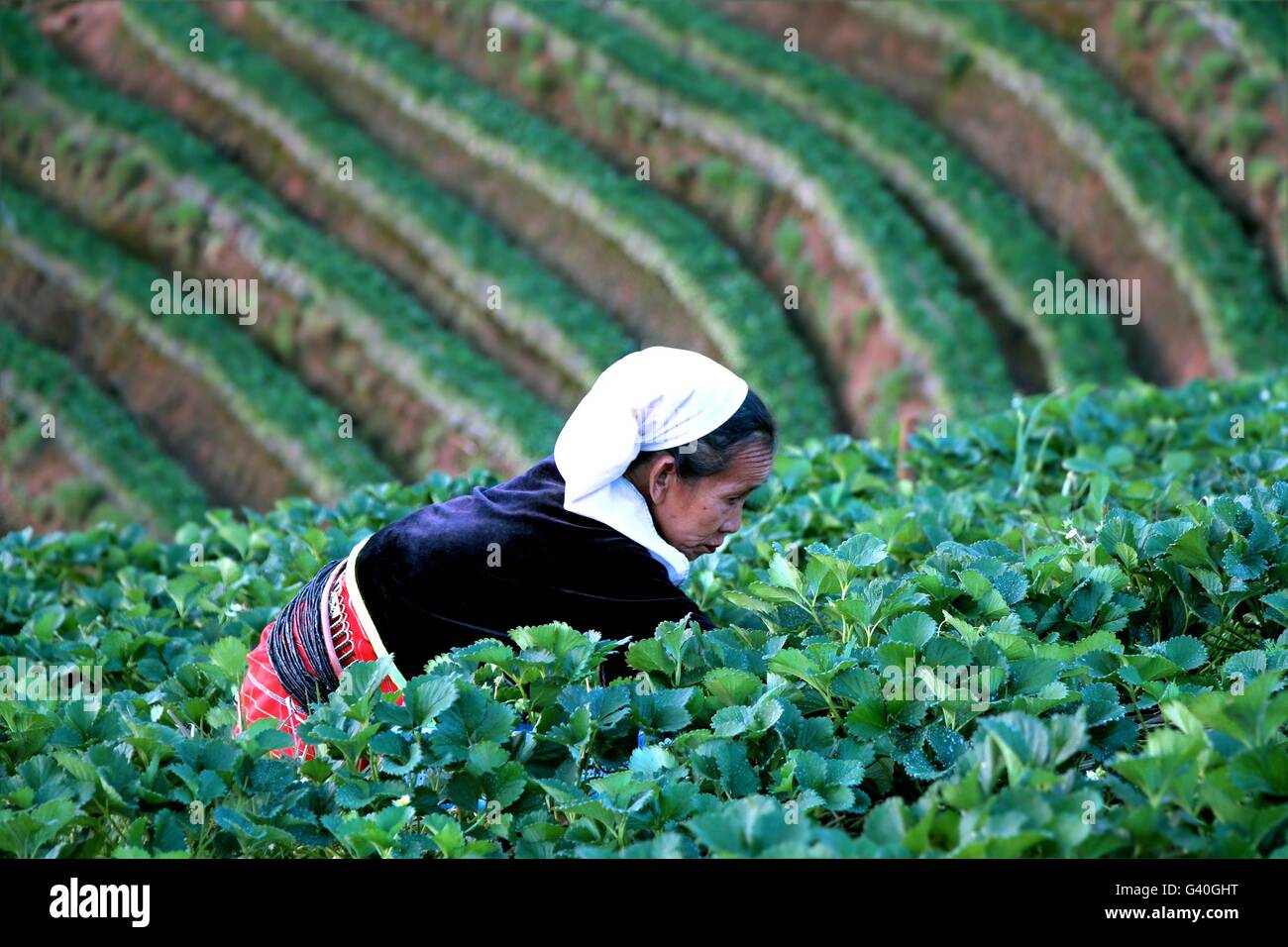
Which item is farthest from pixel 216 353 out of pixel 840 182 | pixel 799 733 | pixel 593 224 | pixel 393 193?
pixel 799 733

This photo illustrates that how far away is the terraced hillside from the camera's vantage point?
12.9 metres

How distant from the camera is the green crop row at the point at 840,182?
1241 centimetres

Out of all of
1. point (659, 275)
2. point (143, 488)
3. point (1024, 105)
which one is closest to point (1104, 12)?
point (1024, 105)

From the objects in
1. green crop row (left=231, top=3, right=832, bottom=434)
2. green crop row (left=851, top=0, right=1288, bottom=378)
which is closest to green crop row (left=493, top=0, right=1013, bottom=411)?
green crop row (left=231, top=3, right=832, bottom=434)

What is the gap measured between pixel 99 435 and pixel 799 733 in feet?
42.8

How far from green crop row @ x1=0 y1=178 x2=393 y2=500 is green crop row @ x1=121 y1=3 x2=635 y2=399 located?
69.0 inches

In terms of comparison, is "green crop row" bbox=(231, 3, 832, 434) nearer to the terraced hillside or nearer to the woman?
the terraced hillside

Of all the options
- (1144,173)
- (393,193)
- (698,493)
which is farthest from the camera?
(393,193)

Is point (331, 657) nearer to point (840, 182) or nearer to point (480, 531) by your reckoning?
point (480, 531)

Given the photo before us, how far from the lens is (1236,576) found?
270cm

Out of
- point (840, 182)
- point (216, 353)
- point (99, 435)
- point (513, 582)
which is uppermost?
point (840, 182)

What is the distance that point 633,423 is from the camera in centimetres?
289

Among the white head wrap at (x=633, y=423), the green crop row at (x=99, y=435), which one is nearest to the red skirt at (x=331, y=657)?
the white head wrap at (x=633, y=423)

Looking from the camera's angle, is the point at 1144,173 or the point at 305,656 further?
the point at 1144,173
